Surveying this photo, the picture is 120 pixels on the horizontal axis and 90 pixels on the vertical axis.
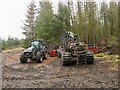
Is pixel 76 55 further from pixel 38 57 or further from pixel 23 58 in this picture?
pixel 23 58

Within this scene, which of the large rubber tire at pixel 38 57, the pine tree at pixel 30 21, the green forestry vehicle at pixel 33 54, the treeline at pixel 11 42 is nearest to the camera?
the large rubber tire at pixel 38 57

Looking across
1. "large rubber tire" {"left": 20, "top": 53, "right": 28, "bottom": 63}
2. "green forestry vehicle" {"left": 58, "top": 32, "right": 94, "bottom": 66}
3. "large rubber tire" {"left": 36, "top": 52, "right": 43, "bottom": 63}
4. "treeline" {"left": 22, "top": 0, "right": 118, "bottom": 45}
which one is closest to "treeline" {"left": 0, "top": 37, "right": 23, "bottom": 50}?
"treeline" {"left": 22, "top": 0, "right": 118, "bottom": 45}

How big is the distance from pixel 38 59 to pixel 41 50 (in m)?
1.21

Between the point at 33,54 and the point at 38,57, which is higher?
the point at 33,54

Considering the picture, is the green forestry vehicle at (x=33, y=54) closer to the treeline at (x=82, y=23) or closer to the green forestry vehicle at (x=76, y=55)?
the green forestry vehicle at (x=76, y=55)

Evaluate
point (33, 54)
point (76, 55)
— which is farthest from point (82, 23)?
point (76, 55)

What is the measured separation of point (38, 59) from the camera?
15.1 metres

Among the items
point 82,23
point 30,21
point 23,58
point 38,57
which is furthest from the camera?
point 30,21

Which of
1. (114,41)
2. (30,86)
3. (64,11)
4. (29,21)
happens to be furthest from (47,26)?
(30,86)

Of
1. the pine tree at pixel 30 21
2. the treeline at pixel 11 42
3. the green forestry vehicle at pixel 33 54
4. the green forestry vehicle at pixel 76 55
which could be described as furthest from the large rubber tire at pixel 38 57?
the treeline at pixel 11 42

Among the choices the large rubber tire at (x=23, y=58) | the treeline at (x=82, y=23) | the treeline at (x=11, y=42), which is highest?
the treeline at (x=82, y=23)

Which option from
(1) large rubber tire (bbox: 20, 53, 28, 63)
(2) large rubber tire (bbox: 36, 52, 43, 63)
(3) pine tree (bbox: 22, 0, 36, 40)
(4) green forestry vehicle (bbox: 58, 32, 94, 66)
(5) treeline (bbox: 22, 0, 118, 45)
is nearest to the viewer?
(4) green forestry vehicle (bbox: 58, 32, 94, 66)

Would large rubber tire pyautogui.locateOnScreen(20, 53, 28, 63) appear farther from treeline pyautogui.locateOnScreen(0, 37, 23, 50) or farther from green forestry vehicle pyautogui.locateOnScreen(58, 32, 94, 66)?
treeline pyautogui.locateOnScreen(0, 37, 23, 50)

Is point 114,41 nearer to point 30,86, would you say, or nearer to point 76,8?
point 76,8
